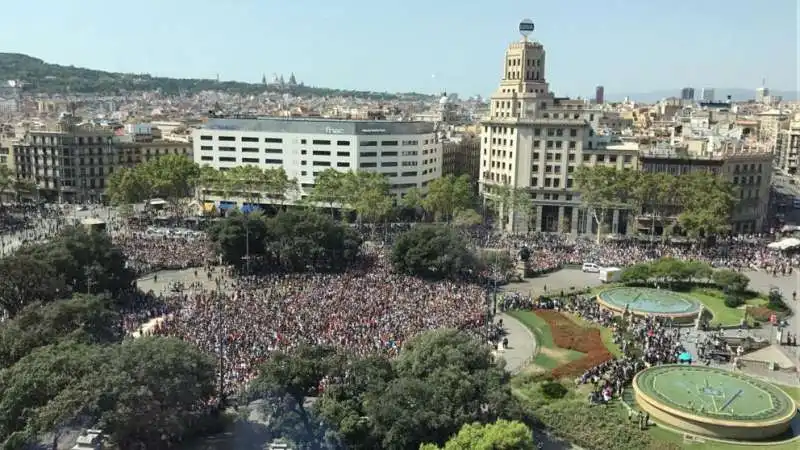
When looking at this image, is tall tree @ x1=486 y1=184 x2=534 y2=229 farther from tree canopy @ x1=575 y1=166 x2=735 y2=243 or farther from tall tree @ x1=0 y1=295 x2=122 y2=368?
tall tree @ x1=0 y1=295 x2=122 y2=368

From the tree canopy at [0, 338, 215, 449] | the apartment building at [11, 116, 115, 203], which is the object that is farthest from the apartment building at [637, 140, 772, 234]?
the apartment building at [11, 116, 115, 203]

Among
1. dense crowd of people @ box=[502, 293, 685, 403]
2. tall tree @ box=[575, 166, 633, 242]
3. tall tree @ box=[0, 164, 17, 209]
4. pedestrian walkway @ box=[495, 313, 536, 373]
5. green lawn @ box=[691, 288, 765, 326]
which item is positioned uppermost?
tall tree @ box=[575, 166, 633, 242]

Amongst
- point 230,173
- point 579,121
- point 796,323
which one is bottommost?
point 796,323

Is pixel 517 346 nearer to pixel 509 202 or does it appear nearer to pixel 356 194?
pixel 509 202

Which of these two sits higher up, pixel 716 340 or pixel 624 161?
pixel 624 161

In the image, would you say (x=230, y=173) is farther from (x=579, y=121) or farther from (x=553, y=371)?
(x=553, y=371)

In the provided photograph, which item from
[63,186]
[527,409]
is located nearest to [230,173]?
[63,186]
